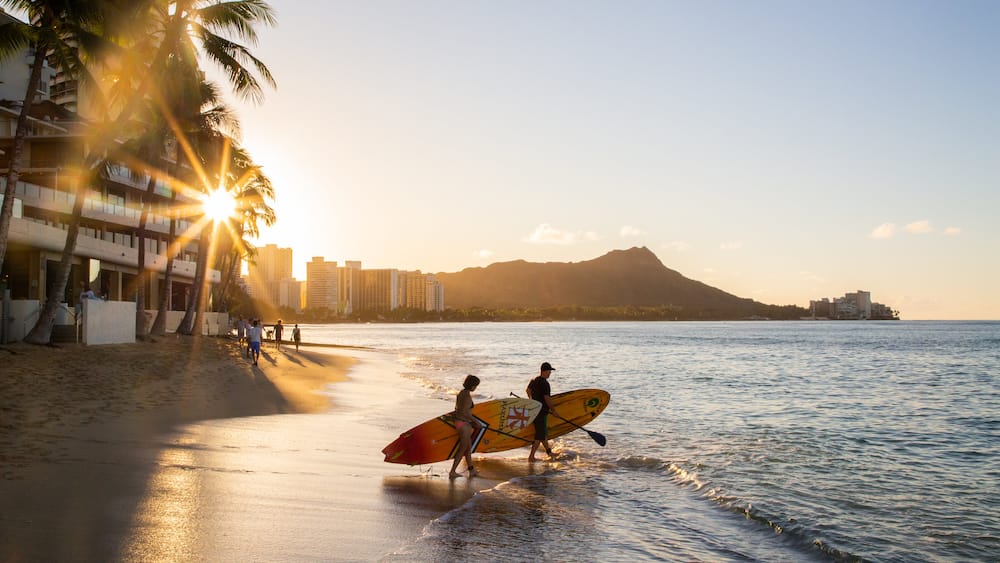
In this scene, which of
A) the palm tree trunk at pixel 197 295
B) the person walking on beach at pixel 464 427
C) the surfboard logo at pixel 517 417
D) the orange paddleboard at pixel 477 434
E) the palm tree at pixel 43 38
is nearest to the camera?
the person walking on beach at pixel 464 427

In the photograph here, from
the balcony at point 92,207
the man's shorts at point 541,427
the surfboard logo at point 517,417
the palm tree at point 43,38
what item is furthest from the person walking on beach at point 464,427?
the balcony at point 92,207

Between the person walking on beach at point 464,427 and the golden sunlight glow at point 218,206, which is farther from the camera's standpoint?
the golden sunlight glow at point 218,206

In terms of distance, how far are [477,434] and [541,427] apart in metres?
1.43

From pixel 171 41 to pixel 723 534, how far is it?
24178 millimetres

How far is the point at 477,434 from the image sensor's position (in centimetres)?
1169

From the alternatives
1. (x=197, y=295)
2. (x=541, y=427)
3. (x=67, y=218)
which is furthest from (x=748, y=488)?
(x=67, y=218)

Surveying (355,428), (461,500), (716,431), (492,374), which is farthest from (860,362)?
(461,500)

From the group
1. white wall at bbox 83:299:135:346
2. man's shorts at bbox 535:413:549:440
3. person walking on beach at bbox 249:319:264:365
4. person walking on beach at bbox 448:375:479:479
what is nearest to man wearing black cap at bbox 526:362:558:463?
man's shorts at bbox 535:413:549:440

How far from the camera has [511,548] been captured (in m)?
7.38

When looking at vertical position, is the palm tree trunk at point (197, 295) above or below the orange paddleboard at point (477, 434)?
above

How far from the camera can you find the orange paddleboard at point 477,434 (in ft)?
35.7

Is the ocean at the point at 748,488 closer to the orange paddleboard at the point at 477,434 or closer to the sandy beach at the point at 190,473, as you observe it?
the orange paddleboard at the point at 477,434

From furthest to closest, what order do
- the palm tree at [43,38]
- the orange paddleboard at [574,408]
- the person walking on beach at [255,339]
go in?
1. the person walking on beach at [255,339]
2. the palm tree at [43,38]
3. the orange paddleboard at [574,408]

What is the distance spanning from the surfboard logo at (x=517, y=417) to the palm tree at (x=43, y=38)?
49.7 ft
